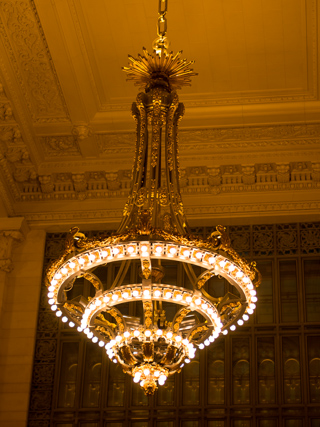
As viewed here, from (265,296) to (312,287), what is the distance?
572 millimetres

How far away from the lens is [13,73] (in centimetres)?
1014

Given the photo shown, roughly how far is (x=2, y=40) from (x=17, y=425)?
4313mm

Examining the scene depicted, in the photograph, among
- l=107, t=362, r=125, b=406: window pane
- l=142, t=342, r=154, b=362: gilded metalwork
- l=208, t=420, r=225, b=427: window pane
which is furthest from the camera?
l=107, t=362, r=125, b=406: window pane

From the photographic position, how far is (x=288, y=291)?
1063cm

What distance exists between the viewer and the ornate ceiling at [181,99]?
31.7 ft

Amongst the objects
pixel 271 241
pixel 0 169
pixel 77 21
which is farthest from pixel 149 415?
pixel 77 21

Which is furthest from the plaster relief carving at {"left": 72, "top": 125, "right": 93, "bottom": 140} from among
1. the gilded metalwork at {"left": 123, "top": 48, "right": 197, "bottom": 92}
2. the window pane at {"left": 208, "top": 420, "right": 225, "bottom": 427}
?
the window pane at {"left": 208, "top": 420, "right": 225, "bottom": 427}

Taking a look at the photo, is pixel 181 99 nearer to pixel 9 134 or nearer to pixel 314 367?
pixel 9 134

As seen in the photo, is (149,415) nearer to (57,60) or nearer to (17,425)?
(17,425)

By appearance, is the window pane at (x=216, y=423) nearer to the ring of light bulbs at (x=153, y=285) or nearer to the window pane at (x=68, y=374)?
the window pane at (x=68, y=374)

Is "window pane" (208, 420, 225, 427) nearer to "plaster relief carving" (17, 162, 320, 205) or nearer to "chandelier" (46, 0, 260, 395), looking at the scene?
"chandelier" (46, 0, 260, 395)

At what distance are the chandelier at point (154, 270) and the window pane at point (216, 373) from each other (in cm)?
274

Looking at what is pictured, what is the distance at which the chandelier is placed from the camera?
6762 mm

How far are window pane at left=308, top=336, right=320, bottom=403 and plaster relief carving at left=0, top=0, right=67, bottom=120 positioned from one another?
13.1ft
